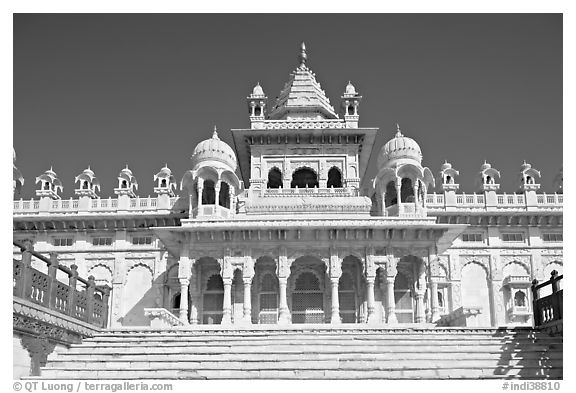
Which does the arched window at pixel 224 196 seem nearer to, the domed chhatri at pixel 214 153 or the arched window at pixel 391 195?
the domed chhatri at pixel 214 153

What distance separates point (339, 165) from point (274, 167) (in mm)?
3449

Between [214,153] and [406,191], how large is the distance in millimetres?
9441

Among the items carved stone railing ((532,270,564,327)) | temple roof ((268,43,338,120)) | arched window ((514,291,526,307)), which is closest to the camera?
carved stone railing ((532,270,564,327))

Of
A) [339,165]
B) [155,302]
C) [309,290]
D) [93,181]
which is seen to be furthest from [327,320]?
[93,181]

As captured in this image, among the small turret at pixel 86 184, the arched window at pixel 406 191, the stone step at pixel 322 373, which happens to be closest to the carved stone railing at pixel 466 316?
the stone step at pixel 322 373

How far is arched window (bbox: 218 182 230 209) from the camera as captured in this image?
31.0 metres

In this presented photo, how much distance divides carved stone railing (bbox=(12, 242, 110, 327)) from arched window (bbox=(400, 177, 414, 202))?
15923 millimetres

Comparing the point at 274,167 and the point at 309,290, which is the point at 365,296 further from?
the point at 274,167

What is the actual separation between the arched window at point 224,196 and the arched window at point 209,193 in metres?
0.34

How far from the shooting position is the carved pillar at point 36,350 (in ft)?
45.9

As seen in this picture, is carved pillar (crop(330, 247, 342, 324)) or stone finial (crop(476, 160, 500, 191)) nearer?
carved pillar (crop(330, 247, 342, 324))

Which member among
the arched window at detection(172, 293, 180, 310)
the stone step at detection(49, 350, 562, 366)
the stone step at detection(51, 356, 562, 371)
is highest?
the arched window at detection(172, 293, 180, 310)

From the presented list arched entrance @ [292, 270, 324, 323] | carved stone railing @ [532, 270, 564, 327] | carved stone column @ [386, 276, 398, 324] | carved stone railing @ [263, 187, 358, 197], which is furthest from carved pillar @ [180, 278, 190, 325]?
carved stone railing @ [532, 270, 564, 327]

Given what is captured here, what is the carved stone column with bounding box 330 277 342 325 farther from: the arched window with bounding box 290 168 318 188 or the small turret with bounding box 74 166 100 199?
the small turret with bounding box 74 166 100 199
